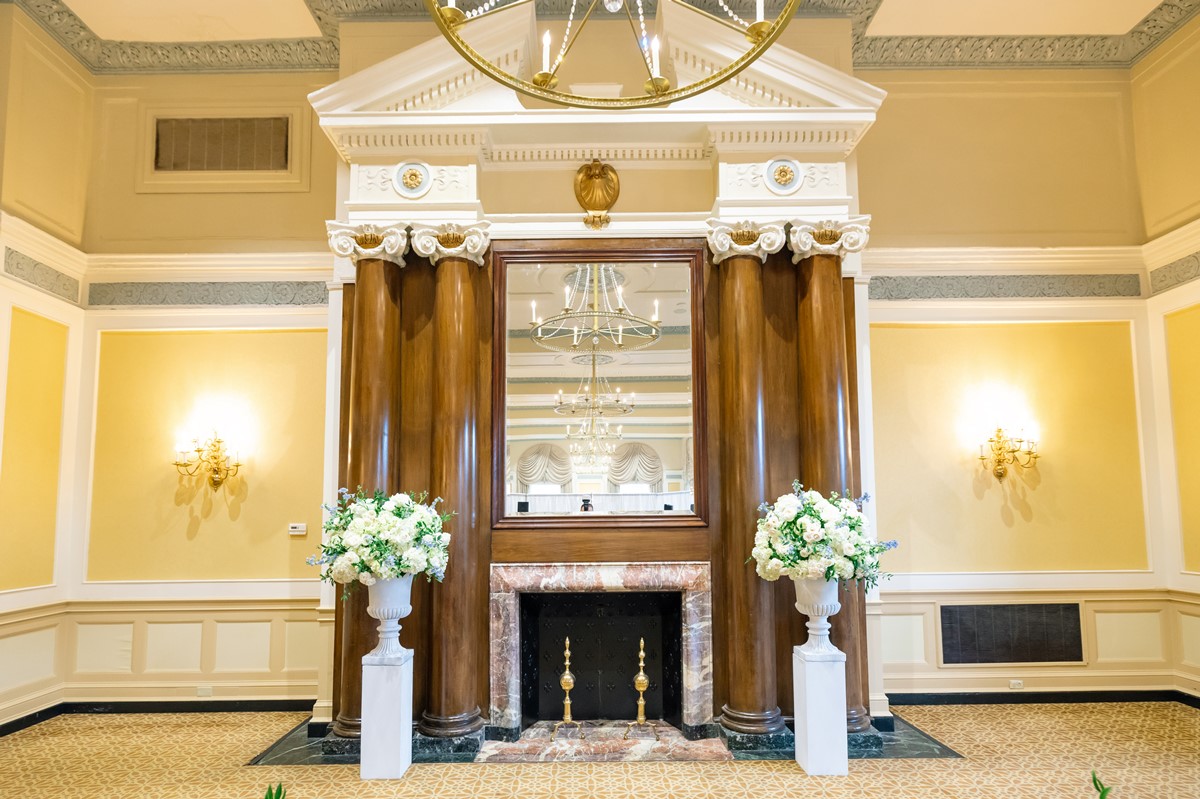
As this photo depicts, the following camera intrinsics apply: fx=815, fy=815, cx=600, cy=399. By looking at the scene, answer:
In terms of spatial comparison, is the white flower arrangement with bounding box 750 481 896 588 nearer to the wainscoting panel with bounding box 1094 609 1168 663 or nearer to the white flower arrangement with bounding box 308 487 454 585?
the white flower arrangement with bounding box 308 487 454 585

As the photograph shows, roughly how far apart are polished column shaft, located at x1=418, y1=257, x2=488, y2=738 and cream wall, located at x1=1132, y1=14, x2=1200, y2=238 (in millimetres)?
5307

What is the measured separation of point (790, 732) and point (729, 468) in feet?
5.31

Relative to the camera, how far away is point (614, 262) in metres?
5.44

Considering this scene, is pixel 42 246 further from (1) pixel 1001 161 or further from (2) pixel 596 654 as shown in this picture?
(1) pixel 1001 161

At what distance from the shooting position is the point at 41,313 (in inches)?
229

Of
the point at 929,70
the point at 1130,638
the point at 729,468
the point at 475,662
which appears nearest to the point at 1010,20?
the point at 929,70

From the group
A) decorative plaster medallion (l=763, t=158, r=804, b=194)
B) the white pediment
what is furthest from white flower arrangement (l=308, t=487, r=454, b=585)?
decorative plaster medallion (l=763, t=158, r=804, b=194)

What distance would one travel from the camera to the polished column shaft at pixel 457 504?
493 cm

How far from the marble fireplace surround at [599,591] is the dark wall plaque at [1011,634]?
2.23 metres

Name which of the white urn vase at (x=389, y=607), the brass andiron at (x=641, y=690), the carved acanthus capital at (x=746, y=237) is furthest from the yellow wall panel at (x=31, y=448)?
the carved acanthus capital at (x=746, y=237)

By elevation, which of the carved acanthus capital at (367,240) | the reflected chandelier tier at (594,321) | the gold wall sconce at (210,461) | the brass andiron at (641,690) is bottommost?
the brass andiron at (641,690)

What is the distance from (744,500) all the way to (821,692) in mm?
1172

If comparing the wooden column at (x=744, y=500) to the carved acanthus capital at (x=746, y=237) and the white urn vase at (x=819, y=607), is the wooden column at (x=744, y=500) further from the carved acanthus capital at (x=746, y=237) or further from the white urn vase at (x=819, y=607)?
the white urn vase at (x=819, y=607)

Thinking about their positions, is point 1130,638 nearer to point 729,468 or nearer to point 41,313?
point 729,468
